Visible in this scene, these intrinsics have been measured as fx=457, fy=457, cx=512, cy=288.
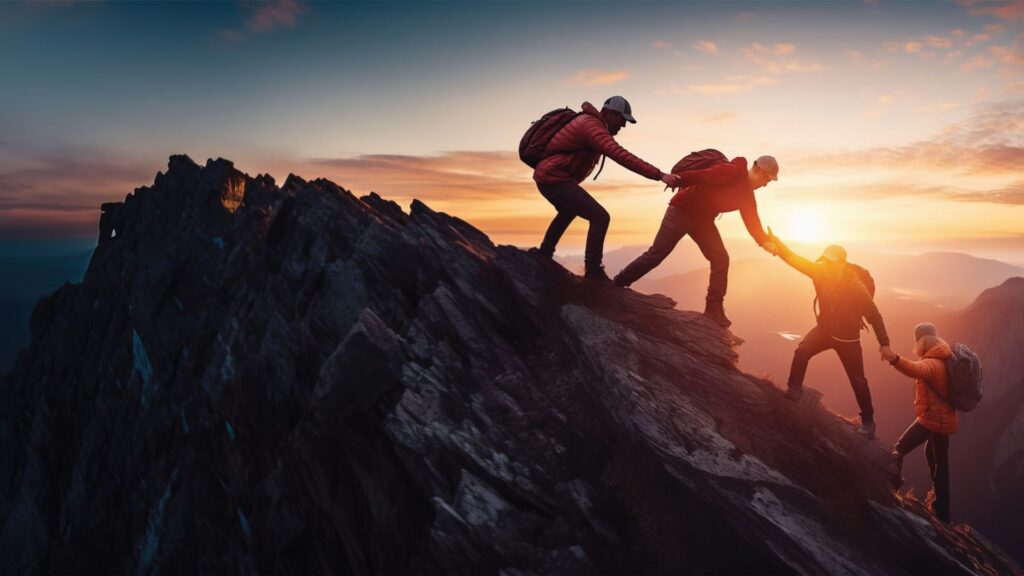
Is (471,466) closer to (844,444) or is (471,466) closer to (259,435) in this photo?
(844,444)

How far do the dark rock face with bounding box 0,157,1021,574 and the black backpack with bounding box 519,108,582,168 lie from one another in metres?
3.92

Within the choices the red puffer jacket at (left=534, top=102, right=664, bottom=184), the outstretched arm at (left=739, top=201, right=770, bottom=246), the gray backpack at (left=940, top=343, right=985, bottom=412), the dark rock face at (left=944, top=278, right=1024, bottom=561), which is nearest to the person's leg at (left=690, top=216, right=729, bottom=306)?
the outstretched arm at (left=739, top=201, right=770, bottom=246)

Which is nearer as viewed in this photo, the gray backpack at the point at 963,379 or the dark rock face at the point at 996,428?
the gray backpack at the point at 963,379

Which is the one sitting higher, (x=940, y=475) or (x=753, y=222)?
(x=753, y=222)

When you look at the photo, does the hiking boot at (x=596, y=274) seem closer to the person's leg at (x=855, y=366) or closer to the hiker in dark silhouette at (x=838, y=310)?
the hiker in dark silhouette at (x=838, y=310)

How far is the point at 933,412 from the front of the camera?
12.6m

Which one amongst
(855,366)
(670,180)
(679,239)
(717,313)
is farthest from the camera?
(717,313)

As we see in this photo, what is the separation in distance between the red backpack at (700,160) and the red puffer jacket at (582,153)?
1849mm

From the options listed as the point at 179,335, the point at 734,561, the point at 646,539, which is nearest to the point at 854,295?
the point at 734,561

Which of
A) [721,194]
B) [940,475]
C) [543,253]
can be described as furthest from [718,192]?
[940,475]

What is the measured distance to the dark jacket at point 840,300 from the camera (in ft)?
40.0

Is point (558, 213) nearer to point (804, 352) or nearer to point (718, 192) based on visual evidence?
point (718, 192)

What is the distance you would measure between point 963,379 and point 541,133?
1305 centimetres

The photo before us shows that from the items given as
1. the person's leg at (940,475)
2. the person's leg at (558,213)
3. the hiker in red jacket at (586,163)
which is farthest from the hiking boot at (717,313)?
the person's leg at (940,475)
